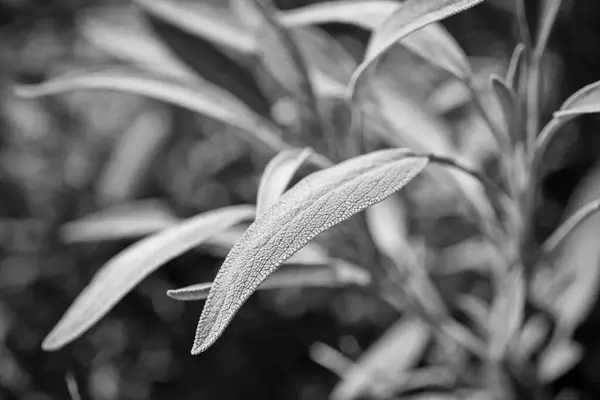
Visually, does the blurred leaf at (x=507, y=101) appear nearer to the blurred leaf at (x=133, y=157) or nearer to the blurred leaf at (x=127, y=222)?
the blurred leaf at (x=127, y=222)

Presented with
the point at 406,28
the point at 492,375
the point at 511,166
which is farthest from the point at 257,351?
the point at 406,28

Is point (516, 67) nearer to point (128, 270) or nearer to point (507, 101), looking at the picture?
point (507, 101)

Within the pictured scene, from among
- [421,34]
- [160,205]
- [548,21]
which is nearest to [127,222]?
[160,205]

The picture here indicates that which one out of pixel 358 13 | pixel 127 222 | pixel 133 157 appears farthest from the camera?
pixel 133 157

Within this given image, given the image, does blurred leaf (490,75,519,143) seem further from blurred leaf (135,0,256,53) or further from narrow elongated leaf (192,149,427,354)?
blurred leaf (135,0,256,53)

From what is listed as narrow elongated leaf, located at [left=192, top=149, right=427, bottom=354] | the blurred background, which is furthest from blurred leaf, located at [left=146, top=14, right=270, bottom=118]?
narrow elongated leaf, located at [left=192, top=149, right=427, bottom=354]
